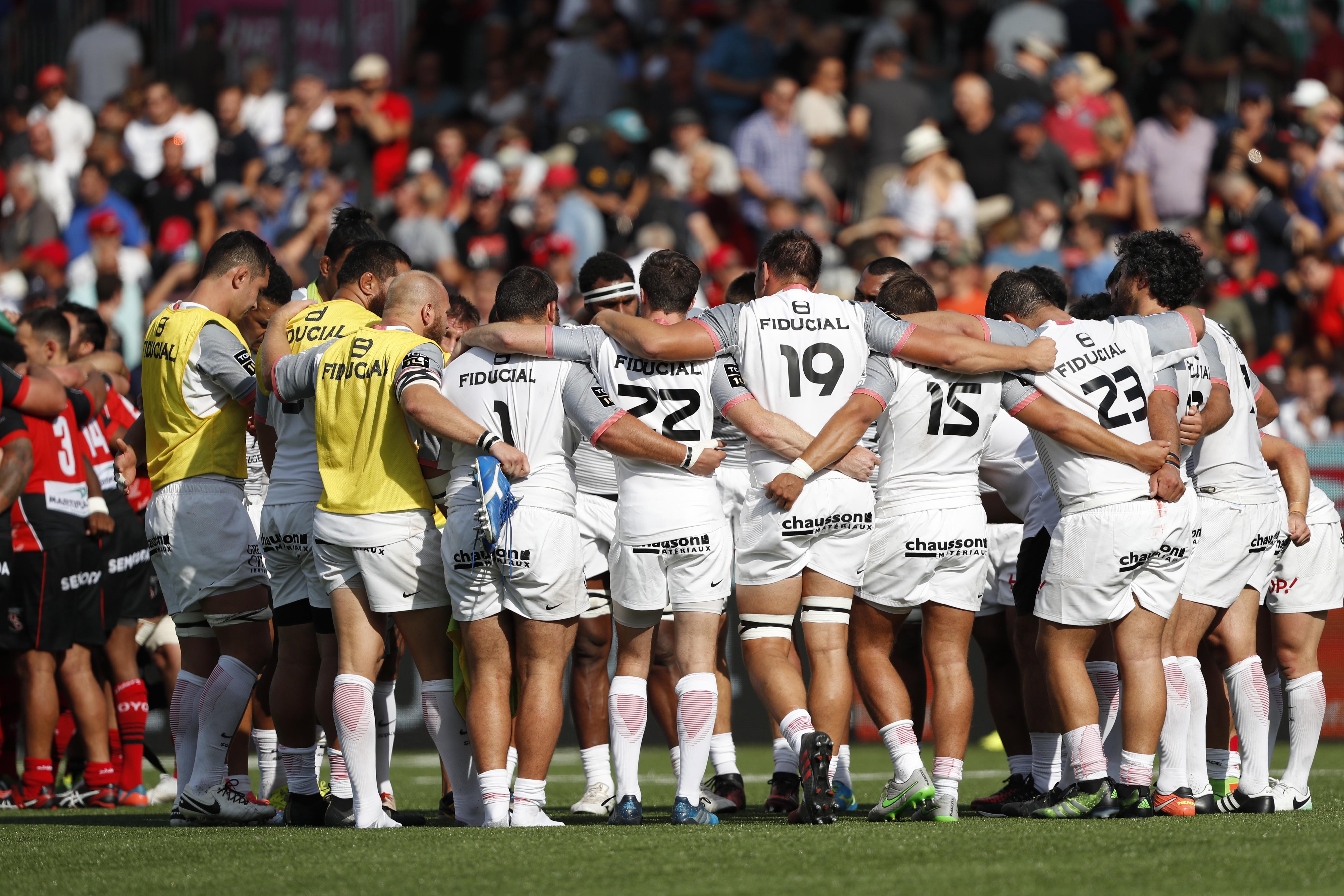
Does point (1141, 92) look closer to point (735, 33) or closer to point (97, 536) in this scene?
point (735, 33)

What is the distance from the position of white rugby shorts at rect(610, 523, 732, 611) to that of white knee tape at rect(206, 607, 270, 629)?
2.04 meters

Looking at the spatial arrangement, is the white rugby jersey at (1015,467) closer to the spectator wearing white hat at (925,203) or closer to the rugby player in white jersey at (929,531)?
the rugby player in white jersey at (929,531)

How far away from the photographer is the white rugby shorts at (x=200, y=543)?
8.05 metres

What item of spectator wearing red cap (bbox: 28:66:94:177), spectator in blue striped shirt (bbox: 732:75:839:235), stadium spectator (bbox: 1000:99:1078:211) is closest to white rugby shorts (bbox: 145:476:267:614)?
spectator in blue striped shirt (bbox: 732:75:839:235)

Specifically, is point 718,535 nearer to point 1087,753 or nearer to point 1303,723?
point 1087,753

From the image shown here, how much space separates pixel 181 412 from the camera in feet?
26.7

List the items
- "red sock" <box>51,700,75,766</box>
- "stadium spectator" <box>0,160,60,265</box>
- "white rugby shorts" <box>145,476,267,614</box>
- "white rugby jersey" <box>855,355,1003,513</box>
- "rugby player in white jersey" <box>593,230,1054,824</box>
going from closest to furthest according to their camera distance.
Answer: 1. "rugby player in white jersey" <box>593,230,1054,824</box>
2. "white rugby jersey" <box>855,355,1003,513</box>
3. "white rugby shorts" <box>145,476,267,614</box>
4. "red sock" <box>51,700,75,766</box>
5. "stadium spectator" <box>0,160,60,265</box>

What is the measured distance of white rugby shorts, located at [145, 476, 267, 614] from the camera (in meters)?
8.05

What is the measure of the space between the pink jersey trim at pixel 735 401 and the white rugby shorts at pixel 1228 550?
7.31 feet

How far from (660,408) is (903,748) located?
1893 mm

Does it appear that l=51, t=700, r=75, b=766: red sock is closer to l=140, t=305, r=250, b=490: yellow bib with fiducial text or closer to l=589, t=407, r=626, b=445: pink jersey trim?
l=140, t=305, r=250, b=490: yellow bib with fiducial text

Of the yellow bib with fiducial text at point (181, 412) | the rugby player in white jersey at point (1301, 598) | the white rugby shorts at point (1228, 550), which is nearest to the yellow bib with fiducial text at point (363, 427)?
the yellow bib with fiducial text at point (181, 412)

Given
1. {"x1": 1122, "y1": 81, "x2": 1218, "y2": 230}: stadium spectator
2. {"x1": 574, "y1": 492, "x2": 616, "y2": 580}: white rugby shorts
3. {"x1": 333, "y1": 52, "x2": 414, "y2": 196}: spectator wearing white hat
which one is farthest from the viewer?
{"x1": 333, "y1": 52, "x2": 414, "y2": 196}: spectator wearing white hat

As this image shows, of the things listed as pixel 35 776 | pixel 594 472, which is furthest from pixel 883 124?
pixel 35 776
